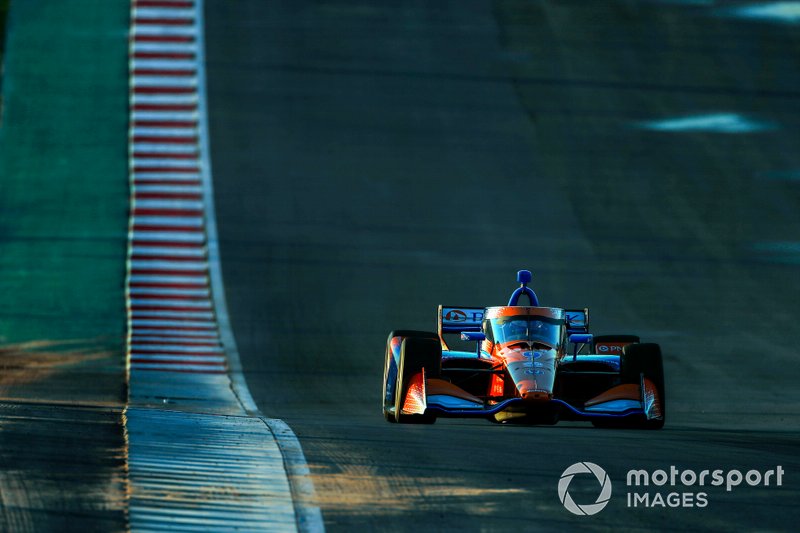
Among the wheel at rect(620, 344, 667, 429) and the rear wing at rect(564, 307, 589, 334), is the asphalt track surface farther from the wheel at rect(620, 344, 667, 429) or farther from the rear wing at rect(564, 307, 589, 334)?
the rear wing at rect(564, 307, 589, 334)

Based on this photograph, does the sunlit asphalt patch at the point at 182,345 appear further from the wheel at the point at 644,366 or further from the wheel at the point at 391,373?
the wheel at the point at 644,366

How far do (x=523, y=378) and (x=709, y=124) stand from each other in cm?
1304

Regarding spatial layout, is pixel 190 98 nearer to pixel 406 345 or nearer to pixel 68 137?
pixel 68 137

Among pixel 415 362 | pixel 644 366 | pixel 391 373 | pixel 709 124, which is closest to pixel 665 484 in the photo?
pixel 644 366

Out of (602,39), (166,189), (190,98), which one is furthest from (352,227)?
(602,39)

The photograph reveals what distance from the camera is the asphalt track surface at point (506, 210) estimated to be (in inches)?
399

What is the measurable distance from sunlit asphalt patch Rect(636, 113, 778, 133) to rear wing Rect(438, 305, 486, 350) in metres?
10.6

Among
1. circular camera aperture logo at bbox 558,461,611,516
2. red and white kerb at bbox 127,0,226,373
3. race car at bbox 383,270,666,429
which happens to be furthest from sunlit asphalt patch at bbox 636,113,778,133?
circular camera aperture logo at bbox 558,461,611,516

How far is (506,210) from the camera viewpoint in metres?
20.4

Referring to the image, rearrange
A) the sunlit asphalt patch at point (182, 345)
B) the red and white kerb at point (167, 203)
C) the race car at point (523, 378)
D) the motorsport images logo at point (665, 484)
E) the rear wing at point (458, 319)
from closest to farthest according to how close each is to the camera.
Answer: the sunlit asphalt patch at point (182, 345)
the motorsport images logo at point (665, 484)
the race car at point (523, 378)
the rear wing at point (458, 319)
the red and white kerb at point (167, 203)

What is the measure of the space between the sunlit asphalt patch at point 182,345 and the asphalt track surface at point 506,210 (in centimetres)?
34

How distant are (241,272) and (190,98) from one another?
516 cm

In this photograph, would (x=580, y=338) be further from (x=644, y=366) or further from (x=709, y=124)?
(x=709, y=124)

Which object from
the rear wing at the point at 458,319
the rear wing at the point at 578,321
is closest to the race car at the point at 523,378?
the rear wing at the point at 458,319
